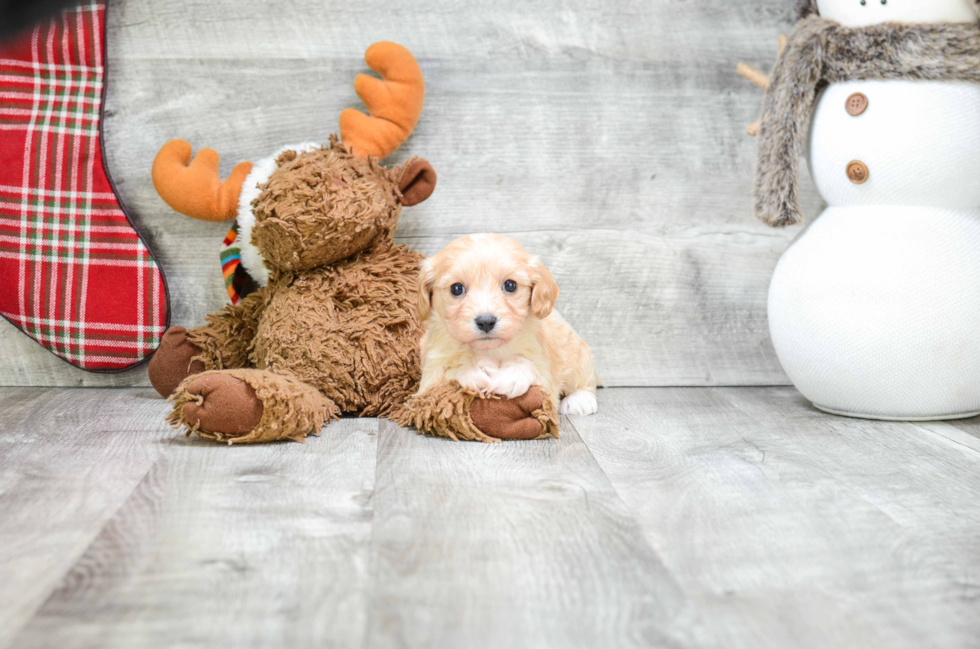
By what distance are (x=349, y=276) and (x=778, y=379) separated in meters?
0.98

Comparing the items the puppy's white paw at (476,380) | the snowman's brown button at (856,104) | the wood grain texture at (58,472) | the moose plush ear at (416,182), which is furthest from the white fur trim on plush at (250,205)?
the snowman's brown button at (856,104)

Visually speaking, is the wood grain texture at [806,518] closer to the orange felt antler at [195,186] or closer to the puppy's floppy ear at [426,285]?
the puppy's floppy ear at [426,285]

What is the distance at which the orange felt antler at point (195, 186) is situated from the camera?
1.55 metres

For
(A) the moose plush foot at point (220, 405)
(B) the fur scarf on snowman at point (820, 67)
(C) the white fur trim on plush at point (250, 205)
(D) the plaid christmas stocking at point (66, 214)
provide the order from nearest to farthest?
(A) the moose plush foot at point (220, 405) → (B) the fur scarf on snowman at point (820, 67) → (C) the white fur trim on plush at point (250, 205) → (D) the plaid christmas stocking at point (66, 214)

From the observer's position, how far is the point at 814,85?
143 centimetres

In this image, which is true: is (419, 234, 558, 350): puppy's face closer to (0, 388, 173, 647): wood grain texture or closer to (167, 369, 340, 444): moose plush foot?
(167, 369, 340, 444): moose plush foot

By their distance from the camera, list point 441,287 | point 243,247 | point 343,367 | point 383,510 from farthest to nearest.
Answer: point 243,247 < point 343,367 < point 441,287 < point 383,510

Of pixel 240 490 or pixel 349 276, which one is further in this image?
A: pixel 349 276

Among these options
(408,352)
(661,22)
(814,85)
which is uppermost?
(661,22)

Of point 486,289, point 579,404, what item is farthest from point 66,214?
point 579,404

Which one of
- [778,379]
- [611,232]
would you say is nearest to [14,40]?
[611,232]

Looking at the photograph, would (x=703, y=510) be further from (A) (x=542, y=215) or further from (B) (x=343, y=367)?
(A) (x=542, y=215)

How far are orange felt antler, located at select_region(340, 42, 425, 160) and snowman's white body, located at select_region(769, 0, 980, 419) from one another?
0.76 m

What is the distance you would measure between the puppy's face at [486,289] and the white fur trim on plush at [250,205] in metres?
0.39
